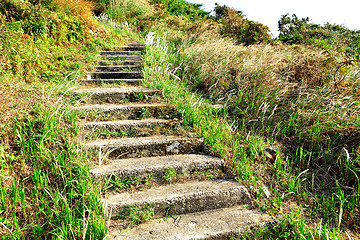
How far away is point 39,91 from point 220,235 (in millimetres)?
3268

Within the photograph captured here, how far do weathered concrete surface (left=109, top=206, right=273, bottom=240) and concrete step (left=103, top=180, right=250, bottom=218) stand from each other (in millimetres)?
76

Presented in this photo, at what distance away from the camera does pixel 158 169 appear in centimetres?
278

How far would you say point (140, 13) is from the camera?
37.6 ft

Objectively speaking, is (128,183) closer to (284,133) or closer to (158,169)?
(158,169)

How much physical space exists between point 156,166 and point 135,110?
1388mm

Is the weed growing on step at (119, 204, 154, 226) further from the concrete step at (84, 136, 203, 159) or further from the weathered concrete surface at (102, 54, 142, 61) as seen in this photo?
the weathered concrete surface at (102, 54, 142, 61)

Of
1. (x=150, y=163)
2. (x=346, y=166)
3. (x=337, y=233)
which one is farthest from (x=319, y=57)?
(x=150, y=163)

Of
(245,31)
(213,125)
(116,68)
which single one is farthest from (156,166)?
(245,31)

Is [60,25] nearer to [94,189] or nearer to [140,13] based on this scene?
[94,189]

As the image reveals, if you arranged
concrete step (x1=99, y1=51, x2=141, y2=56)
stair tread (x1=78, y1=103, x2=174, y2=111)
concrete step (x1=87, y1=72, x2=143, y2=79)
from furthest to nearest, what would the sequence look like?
concrete step (x1=99, y1=51, x2=141, y2=56)
concrete step (x1=87, y1=72, x2=143, y2=79)
stair tread (x1=78, y1=103, x2=174, y2=111)

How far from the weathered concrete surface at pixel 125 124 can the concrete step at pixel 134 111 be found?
17 cm

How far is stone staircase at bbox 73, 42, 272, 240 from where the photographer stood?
88.3 inches

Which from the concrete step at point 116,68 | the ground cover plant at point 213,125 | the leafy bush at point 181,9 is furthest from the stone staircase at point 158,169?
the leafy bush at point 181,9

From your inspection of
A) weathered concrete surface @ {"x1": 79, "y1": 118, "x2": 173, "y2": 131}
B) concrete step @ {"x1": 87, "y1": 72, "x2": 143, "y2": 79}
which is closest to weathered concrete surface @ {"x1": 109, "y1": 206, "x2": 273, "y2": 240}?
weathered concrete surface @ {"x1": 79, "y1": 118, "x2": 173, "y2": 131}
